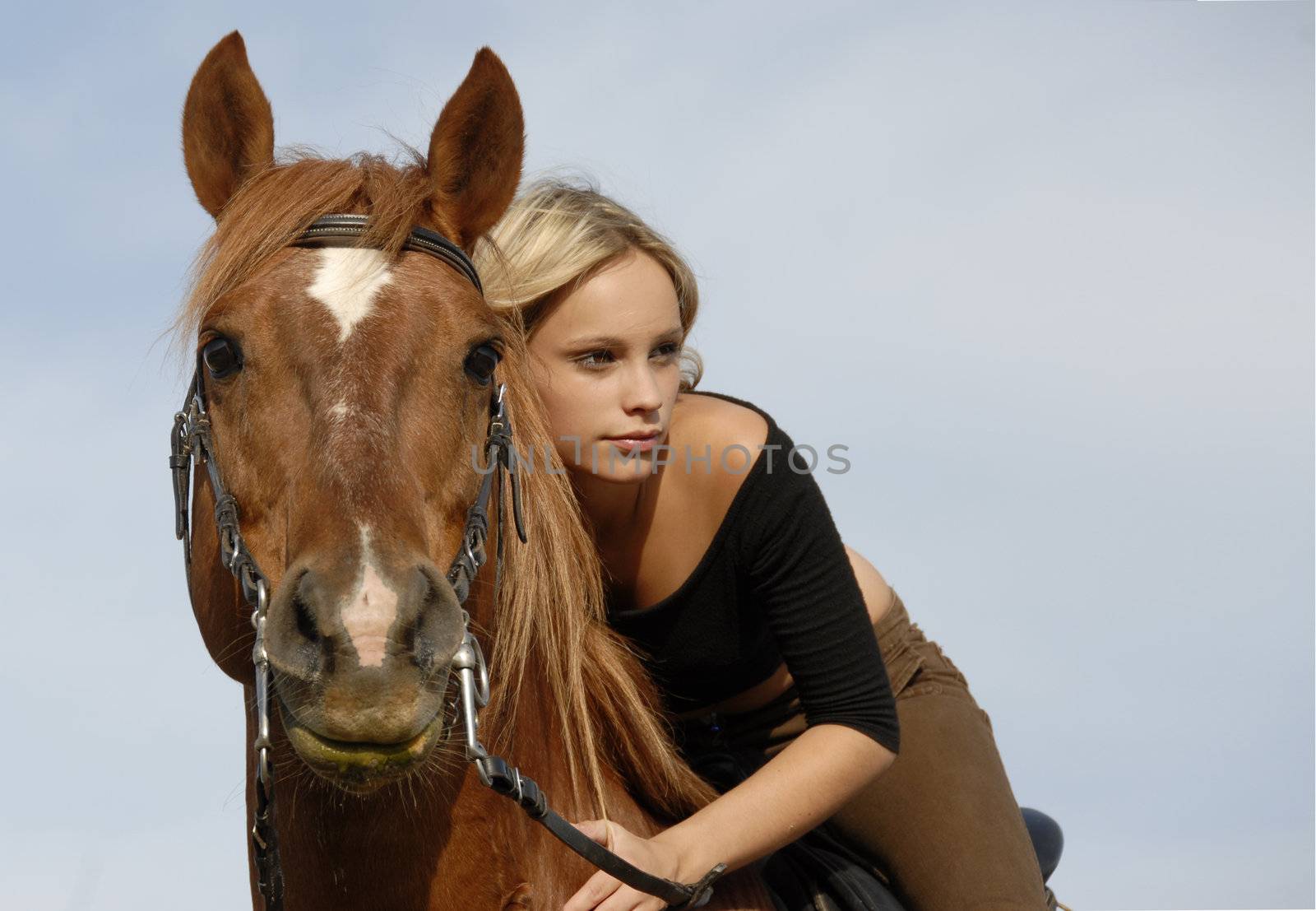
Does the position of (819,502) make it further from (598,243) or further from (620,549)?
(598,243)

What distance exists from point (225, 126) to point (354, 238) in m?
0.61

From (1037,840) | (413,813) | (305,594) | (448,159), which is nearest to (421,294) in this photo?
(448,159)

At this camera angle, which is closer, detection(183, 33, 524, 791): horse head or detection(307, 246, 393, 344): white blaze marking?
detection(183, 33, 524, 791): horse head

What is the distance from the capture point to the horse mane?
121 inches

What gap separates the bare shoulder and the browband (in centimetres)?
85

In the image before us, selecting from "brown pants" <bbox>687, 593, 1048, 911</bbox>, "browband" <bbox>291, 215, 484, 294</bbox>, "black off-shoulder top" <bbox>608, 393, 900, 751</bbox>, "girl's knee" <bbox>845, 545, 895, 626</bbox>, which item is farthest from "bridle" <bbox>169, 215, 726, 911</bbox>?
"girl's knee" <bbox>845, 545, 895, 626</bbox>

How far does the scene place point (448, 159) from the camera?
A: 3404mm

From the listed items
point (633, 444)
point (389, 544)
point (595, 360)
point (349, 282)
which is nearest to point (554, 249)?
point (595, 360)

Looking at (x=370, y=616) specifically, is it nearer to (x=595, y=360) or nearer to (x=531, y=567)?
(x=531, y=567)

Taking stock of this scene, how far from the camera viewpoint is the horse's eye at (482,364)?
9.77 ft

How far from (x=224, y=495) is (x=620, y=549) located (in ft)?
4.31

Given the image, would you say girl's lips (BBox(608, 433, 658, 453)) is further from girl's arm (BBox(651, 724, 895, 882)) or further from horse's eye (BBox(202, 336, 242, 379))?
horse's eye (BBox(202, 336, 242, 379))

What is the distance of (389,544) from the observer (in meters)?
2.47

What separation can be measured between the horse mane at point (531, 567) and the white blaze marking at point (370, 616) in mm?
719
